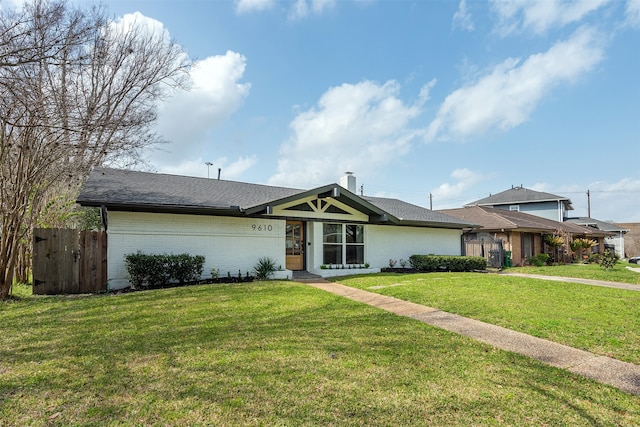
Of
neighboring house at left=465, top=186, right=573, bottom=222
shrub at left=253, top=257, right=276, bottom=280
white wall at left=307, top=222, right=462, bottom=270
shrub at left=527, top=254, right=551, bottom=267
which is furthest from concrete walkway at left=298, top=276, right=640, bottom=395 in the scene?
neighboring house at left=465, top=186, right=573, bottom=222

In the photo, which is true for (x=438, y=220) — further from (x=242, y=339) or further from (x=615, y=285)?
(x=242, y=339)

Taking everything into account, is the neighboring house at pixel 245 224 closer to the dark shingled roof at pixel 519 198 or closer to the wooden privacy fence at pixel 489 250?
the wooden privacy fence at pixel 489 250

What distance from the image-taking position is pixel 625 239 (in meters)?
35.0

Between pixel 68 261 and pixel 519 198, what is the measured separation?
37.4 meters

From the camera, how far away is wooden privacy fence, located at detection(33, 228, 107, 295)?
8.88 m

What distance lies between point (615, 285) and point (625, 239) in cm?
3186

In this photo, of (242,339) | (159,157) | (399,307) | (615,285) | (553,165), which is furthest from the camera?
(553,165)

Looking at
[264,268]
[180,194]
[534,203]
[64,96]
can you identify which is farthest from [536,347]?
[534,203]

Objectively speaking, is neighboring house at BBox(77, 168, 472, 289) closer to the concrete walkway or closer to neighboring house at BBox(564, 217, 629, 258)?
the concrete walkway

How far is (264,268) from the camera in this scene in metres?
11.9

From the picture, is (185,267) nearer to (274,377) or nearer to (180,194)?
(180,194)

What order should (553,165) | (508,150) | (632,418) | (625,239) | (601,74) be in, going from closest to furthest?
(632,418) → (601,74) → (508,150) → (553,165) → (625,239)

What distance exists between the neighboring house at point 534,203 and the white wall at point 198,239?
30.3 metres

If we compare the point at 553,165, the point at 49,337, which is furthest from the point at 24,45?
the point at 553,165
